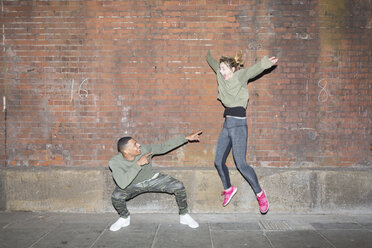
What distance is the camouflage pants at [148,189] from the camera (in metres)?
4.52

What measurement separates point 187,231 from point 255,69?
2.55 metres

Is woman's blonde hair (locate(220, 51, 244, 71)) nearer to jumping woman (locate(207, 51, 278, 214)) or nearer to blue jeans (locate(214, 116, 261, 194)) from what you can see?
jumping woman (locate(207, 51, 278, 214))

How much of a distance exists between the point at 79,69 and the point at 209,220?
3396 mm

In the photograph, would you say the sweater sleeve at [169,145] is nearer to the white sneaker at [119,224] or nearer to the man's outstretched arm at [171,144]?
the man's outstretched arm at [171,144]

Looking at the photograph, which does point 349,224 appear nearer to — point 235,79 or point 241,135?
point 241,135

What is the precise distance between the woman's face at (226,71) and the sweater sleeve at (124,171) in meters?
1.89

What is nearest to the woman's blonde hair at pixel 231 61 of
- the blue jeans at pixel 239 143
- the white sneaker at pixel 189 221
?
the blue jeans at pixel 239 143

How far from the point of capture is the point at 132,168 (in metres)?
4.27

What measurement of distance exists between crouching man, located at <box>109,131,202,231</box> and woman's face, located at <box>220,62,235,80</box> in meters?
1.04

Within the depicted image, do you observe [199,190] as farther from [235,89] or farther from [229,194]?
[235,89]

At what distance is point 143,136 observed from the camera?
5305 millimetres

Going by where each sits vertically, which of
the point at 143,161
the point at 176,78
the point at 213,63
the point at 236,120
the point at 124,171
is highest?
the point at 213,63

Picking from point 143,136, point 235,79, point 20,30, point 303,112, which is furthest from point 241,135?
point 20,30

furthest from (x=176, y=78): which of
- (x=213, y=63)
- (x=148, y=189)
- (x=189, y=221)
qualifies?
(x=189, y=221)
